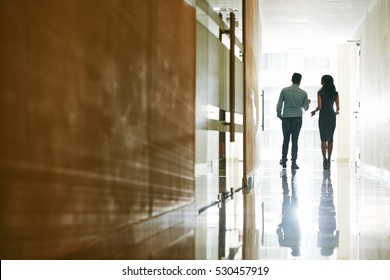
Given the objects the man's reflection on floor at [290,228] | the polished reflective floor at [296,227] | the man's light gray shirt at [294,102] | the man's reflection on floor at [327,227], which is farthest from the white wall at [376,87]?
the man's reflection on floor at [290,228]

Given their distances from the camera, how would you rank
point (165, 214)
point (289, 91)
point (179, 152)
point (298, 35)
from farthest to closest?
point (298, 35) < point (289, 91) < point (179, 152) < point (165, 214)

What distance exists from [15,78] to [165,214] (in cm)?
170

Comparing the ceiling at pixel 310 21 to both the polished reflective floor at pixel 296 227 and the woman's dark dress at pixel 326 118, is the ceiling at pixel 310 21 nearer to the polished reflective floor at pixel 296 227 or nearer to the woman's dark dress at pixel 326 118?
the woman's dark dress at pixel 326 118

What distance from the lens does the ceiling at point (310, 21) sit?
11609 mm

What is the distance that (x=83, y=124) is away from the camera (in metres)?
2.25

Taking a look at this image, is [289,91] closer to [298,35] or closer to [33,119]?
[298,35]

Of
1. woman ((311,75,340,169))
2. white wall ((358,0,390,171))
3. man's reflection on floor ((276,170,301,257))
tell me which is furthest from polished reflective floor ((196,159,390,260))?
woman ((311,75,340,169))

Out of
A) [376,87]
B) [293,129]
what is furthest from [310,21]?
[293,129]

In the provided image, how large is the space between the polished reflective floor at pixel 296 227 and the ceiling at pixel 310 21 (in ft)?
21.8

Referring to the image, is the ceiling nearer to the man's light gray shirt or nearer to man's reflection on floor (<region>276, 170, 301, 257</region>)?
the man's light gray shirt

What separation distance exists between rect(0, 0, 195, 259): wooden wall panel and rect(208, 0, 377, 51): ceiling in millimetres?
8533

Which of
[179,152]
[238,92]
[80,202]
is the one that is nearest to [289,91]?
[238,92]

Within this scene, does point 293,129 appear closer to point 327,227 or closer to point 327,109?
point 327,109
